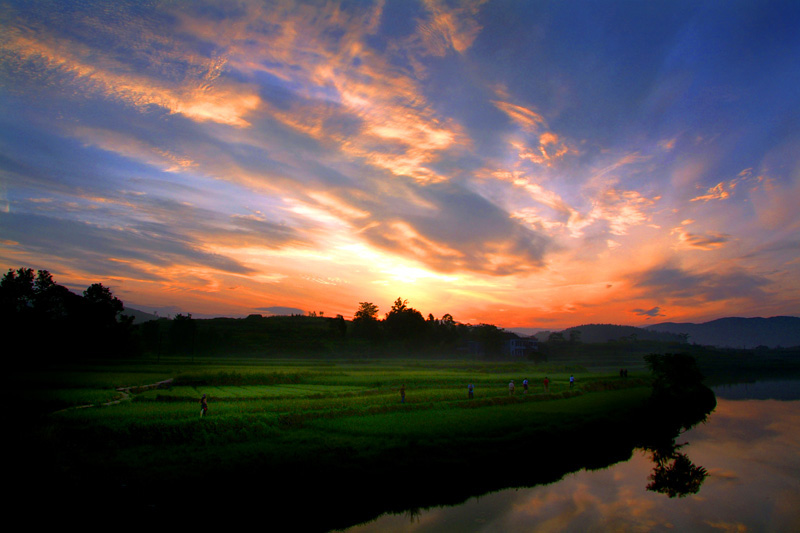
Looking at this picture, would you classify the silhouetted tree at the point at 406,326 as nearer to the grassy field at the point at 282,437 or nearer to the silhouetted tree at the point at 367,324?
the silhouetted tree at the point at 367,324

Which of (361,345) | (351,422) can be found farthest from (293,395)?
(361,345)

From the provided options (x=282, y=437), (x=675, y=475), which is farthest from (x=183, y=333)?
(x=675, y=475)

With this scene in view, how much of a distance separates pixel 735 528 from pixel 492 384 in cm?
3762

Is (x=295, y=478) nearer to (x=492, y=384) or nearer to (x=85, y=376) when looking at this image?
(x=492, y=384)

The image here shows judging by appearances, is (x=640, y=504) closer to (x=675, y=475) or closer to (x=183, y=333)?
(x=675, y=475)

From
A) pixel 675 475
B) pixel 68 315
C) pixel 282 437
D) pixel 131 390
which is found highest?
pixel 68 315

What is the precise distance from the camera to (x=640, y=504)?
19.4 m

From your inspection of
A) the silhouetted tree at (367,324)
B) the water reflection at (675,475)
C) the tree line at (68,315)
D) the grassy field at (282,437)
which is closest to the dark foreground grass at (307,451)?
the grassy field at (282,437)

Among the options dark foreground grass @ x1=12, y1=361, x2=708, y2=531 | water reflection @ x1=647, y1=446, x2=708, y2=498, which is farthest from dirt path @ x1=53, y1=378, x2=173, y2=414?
water reflection @ x1=647, y1=446, x2=708, y2=498

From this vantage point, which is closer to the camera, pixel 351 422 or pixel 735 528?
pixel 735 528

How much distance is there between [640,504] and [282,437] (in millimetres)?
18446

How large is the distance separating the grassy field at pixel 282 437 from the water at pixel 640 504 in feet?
4.69

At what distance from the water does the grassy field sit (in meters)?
1.43

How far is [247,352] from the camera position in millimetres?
118062
